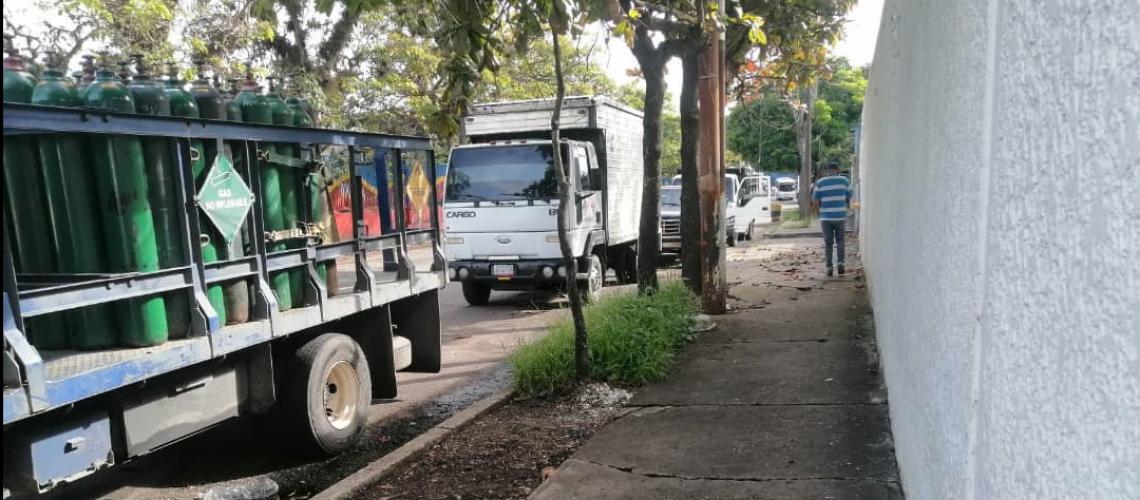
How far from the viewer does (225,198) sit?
4078 mm

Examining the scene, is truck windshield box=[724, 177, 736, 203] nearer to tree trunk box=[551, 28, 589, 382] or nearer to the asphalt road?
the asphalt road

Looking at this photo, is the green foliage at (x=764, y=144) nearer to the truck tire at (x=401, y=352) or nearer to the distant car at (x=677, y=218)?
the distant car at (x=677, y=218)

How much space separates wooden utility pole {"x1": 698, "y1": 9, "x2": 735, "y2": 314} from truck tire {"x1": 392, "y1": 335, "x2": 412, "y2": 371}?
3641 millimetres

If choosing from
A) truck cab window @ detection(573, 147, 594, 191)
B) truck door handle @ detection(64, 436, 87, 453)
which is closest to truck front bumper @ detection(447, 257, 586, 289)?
truck cab window @ detection(573, 147, 594, 191)

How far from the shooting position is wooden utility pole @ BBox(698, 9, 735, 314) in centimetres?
797

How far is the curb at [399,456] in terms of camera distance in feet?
13.9

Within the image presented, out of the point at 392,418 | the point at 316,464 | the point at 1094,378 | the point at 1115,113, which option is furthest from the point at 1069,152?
the point at 392,418

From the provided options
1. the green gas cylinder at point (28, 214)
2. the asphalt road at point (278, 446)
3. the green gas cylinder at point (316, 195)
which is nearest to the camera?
the green gas cylinder at point (28, 214)

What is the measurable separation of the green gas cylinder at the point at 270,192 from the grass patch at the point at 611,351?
6.56ft

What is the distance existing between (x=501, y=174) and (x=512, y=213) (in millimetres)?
562

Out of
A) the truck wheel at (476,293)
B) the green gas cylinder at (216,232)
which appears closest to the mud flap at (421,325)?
the green gas cylinder at (216,232)

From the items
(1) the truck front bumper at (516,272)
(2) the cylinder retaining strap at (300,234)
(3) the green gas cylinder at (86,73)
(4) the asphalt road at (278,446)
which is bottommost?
(4) the asphalt road at (278,446)

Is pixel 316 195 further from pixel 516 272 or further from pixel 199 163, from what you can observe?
pixel 516 272

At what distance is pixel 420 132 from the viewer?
20531 mm
